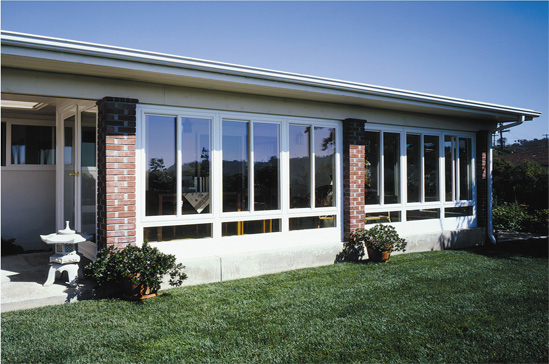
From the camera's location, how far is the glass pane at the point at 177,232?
17.4 feet

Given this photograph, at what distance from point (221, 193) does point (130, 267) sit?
5.80ft

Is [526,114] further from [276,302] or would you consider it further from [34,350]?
[34,350]

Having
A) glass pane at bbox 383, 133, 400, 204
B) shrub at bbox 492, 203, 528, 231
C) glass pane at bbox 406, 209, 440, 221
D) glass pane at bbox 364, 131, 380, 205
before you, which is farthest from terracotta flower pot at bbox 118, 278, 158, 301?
shrub at bbox 492, 203, 528, 231

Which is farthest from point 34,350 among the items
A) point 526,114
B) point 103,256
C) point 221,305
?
point 526,114

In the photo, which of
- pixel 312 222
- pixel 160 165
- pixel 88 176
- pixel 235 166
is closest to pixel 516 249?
→ pixel 312 222

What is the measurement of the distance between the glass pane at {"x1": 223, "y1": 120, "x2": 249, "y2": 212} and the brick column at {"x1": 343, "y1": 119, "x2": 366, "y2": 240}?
197 centimetres

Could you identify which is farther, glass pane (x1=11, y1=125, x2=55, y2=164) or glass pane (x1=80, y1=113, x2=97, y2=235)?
glass pane (x1=11, y1=125, x2=55, y2=164)

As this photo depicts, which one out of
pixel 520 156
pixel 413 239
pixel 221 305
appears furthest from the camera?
pixel 520 156

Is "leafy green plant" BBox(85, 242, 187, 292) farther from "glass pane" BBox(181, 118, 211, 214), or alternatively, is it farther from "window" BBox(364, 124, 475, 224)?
"window" BBox(364, 124, 475, 224)

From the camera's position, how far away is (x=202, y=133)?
5586mm

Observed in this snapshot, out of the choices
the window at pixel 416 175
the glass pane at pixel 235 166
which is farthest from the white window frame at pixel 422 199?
the glass pane at pixel 235 166

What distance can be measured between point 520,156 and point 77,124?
30.1 metres

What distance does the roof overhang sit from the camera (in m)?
3.97

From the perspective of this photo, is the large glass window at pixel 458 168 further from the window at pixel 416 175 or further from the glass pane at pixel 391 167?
the glass pane at pixel 391 167
